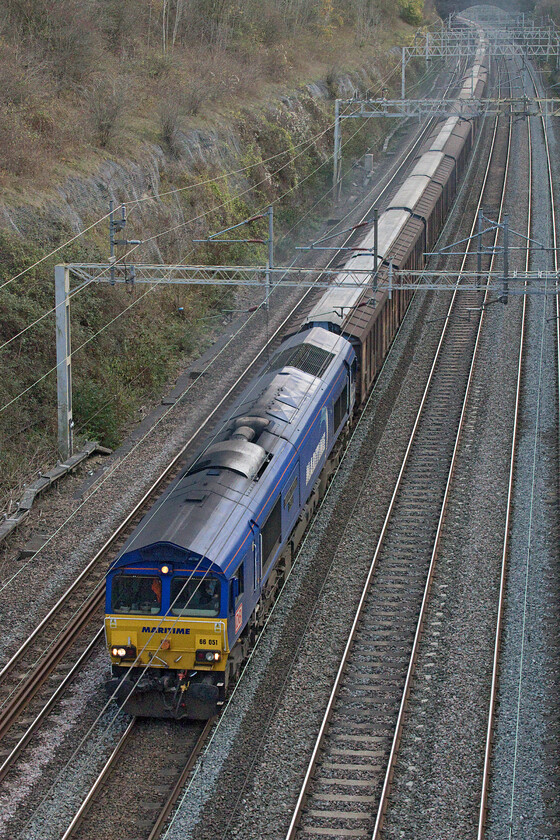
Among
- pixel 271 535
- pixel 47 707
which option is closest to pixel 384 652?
pixel 271 535

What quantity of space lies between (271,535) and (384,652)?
276cm

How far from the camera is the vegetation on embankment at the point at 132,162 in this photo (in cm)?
2484

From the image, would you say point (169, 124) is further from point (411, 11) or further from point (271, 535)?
point (411, 11)

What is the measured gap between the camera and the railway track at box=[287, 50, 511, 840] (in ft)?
41.6

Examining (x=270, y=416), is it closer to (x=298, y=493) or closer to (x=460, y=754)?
(x=298, y=493)

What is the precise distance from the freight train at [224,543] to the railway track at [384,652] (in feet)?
5.63

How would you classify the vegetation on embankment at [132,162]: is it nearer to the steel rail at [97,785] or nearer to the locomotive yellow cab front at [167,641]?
the locomotive yellow cab front at [167,641]

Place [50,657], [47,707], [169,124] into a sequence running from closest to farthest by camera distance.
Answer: [47,707]
[50,657]
[169,124]

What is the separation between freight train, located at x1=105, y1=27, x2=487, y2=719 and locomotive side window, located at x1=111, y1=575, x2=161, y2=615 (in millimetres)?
15

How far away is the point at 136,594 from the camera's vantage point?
14.0 m

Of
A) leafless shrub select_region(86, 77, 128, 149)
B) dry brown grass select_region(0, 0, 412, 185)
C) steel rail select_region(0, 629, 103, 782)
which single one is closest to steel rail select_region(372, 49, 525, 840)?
steel rail select_region(0, 629, 103, 782)

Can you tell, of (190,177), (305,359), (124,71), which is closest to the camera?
(305,359)

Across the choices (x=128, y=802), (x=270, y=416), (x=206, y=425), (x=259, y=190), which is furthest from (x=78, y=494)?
(x=259, y=190)

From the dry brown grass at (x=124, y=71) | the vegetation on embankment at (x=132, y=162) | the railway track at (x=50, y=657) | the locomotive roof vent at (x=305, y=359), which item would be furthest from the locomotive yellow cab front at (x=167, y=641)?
the dry brown grass at (x=124, y=71)
